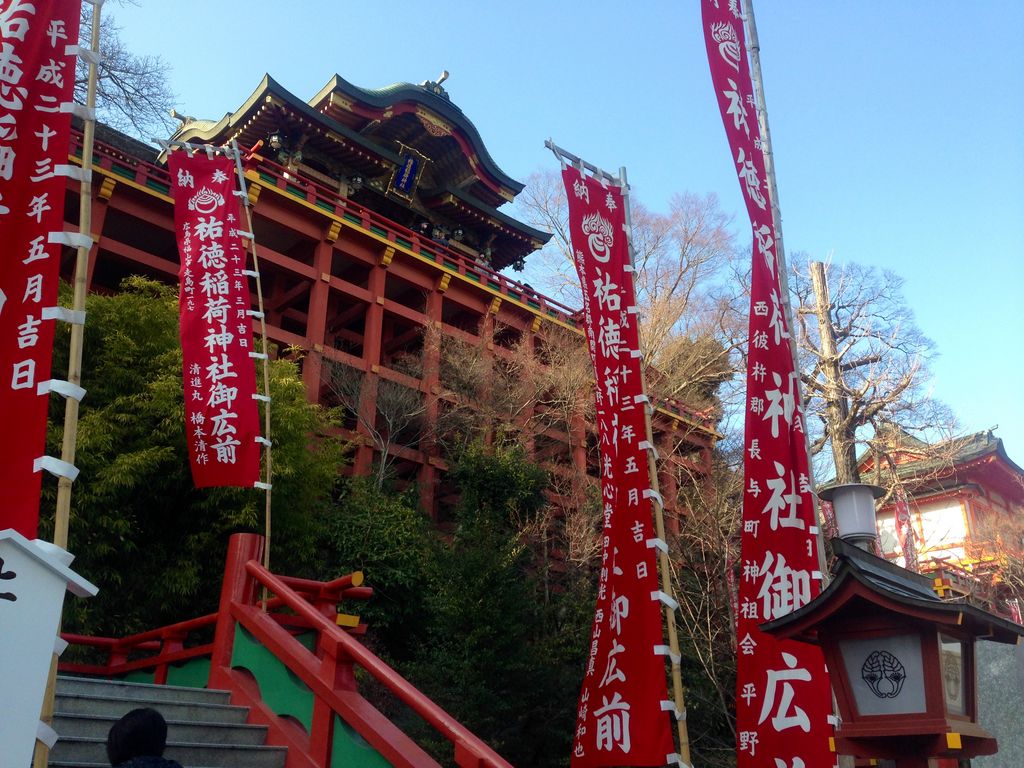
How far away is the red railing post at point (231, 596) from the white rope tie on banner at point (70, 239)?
2.70m

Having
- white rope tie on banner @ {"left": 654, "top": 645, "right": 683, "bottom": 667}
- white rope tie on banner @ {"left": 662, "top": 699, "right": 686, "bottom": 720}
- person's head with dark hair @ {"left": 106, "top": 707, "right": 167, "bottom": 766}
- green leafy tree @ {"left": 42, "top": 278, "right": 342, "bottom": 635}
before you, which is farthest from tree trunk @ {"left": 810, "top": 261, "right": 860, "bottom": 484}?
person's head with dark hair @ {"left": 106, "top": 707, "right": 167, "bottom": 766}

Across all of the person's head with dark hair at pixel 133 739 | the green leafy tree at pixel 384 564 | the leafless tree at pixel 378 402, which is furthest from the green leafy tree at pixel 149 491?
the person's head with dark hair at pixel 133 739

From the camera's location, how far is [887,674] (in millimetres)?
3352

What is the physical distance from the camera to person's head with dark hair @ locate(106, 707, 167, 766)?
2.51 metres

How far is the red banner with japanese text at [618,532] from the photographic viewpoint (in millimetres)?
4363

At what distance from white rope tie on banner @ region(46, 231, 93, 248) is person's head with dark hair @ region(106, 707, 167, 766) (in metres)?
1.73

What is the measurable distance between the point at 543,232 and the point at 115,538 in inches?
591

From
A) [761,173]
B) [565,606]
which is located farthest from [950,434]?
[761,173]

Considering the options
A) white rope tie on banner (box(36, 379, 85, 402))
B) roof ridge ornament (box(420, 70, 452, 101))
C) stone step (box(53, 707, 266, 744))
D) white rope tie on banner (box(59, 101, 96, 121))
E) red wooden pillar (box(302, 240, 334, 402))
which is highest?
roof ridge ornament (box(420, 70, 452, 101))

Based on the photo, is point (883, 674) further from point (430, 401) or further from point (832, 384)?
point (430, 401)

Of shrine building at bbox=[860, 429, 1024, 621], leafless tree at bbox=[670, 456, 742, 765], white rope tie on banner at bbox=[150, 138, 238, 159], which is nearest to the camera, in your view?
white rope tie on banner at bbox=[150, 138, 238, 159]

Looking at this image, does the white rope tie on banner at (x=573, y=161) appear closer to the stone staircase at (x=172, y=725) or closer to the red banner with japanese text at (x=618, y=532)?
the red banner with japanese text at (x=618, y=532)

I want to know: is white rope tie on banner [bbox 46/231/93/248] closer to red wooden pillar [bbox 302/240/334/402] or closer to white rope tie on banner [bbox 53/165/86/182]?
white rope tie on banner [bbox 53/165/86/182]

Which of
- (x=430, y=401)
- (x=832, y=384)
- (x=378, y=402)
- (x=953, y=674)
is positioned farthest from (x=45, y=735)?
(x=430, y=401)
